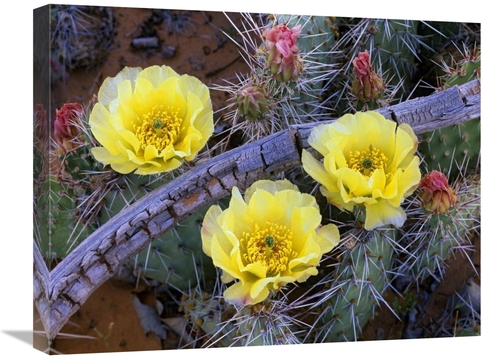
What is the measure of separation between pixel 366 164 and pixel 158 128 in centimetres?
69

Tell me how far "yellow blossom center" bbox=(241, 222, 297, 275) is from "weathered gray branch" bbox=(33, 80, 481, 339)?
177 millimetres

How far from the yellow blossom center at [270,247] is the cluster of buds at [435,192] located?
56 centimetres

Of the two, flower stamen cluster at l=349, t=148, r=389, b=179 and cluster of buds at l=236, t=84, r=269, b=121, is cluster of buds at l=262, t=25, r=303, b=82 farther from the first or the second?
flower stamen cluster at l=349, t=148, r=389, b=179

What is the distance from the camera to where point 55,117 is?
2.72 meters

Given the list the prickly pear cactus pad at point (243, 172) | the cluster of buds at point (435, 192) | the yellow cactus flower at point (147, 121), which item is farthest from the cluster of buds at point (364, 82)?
the yellow cactus flower at point (147, 121)

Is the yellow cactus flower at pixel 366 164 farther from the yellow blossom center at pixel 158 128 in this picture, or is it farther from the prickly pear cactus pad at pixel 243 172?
the yellow blossom center at pixel 158 128

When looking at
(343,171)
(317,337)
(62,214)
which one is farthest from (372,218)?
(62,214)

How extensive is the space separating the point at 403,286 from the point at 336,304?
1.04 feet

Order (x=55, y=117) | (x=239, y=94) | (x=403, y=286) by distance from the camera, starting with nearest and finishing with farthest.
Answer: (x=55, y=117)
(x=239, y=94)
(x=403, y=286)

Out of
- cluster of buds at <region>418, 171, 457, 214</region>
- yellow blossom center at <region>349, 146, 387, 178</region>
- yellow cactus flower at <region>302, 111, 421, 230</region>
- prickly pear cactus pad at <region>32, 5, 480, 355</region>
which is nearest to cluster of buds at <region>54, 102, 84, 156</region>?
prickly pear cactus pad at <region>32, 5, 480, 355</region>

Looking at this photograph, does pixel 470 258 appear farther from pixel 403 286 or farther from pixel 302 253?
pixel 302 253

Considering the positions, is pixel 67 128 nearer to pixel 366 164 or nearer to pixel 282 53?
pixel 282 53

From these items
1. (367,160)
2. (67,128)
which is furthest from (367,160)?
(67,128)

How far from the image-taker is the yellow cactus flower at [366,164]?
2.90 m
